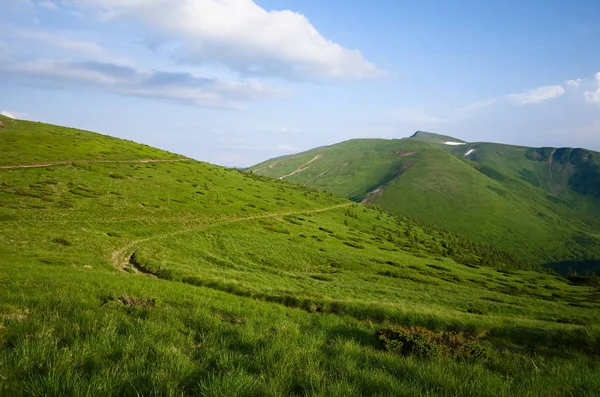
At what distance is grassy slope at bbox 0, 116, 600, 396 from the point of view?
609cm

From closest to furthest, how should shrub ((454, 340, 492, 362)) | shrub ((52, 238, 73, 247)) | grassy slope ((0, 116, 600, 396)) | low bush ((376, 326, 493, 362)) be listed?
grassy slope ((0, 116, 600, 396))
shrub ((454, 340, 492, 362))
low bush ((376, 326, 493, 362))
shrub ((52, 238, 73, 247))

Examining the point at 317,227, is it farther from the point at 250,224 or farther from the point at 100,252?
the point at 100,252

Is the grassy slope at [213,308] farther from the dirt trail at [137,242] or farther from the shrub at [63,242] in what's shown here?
the shrub at [63,242]

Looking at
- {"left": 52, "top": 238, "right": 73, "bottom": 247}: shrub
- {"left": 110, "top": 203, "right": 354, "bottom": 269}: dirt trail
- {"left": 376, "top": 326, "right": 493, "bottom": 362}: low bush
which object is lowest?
{"left": 110, "top": 203, "right": 354, "bottom": 269}: dirt trail

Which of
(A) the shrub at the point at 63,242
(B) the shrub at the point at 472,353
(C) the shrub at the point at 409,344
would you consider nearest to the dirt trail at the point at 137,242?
(A) the shrub at the point at 63,242

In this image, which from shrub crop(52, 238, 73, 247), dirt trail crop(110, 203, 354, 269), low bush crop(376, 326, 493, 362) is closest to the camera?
low bush crop(376, 326, 493, 362)

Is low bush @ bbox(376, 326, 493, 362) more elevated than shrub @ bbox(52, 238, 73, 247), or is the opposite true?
low bush @ bbox(376, 326, 493, 362)

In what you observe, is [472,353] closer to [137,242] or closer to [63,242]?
[63,242]

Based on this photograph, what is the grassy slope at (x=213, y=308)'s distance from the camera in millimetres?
6090

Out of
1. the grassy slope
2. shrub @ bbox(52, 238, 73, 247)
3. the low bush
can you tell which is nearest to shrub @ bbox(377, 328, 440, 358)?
the low bush

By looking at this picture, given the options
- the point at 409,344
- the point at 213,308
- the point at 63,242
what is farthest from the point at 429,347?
the point at 63,242

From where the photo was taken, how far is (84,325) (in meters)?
8.18

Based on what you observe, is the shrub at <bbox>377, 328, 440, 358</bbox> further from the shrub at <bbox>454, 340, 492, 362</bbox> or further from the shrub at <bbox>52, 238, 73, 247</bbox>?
the shrub at <bbox>52, 238, 73, 247</bbox>

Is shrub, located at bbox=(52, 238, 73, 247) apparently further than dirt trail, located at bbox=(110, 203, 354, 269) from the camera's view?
Yes
